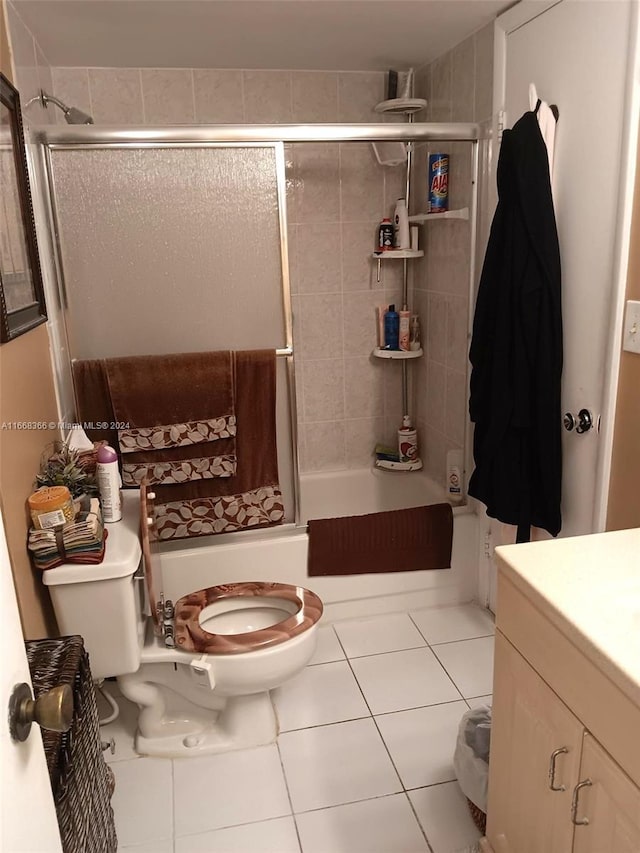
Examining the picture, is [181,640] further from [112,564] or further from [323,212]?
[323,212]

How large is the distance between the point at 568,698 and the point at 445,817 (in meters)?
0.78

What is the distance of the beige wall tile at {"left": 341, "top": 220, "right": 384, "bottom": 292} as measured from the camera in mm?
2932

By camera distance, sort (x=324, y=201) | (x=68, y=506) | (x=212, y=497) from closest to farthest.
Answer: (x=68, y=506), (x=212, y=497), (x=324, y=201)

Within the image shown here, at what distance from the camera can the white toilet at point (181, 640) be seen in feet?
5.27

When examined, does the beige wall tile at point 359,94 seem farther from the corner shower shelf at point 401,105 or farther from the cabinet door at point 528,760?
the cabinet door at point 528,760

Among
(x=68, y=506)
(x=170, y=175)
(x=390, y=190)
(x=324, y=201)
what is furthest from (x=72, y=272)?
(x=390, y=190)

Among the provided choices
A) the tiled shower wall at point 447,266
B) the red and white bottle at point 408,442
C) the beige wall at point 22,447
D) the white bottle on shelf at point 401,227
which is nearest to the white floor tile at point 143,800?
the beige wall at point 22,447

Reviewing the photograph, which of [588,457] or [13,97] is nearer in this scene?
[13,97]

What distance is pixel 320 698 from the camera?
6.74 feet

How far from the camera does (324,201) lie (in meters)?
2.87

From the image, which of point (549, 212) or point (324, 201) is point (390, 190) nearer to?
point (324, 201)

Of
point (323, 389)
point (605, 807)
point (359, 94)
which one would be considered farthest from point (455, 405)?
point (605, 807)

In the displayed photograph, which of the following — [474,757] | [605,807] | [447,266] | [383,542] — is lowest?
[474,757]

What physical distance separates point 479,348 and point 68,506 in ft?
4.28
